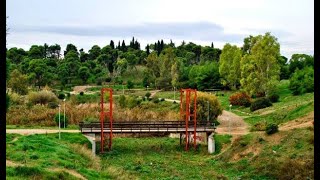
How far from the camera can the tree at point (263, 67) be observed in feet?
228

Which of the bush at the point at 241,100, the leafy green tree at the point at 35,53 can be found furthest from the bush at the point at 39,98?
the leafy green tree at the point at 35,53

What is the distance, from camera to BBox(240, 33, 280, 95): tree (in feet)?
228

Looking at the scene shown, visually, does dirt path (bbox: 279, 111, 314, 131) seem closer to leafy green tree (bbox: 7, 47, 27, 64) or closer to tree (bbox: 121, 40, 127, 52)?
leafy green tree (bbox: 7, 47, 27, 64)

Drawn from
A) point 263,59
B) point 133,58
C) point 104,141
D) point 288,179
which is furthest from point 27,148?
point 133,58

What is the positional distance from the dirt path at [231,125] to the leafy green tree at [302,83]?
1162 cm

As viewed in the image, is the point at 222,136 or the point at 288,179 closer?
the point at 288,179

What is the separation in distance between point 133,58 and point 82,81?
18104 millimetres

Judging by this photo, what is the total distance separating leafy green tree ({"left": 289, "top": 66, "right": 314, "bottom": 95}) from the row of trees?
287cm

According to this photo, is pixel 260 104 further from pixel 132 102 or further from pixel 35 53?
pixel 35 53

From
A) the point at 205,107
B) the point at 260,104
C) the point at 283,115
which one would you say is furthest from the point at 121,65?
the point at 283,115

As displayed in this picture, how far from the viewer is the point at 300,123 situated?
151ft
